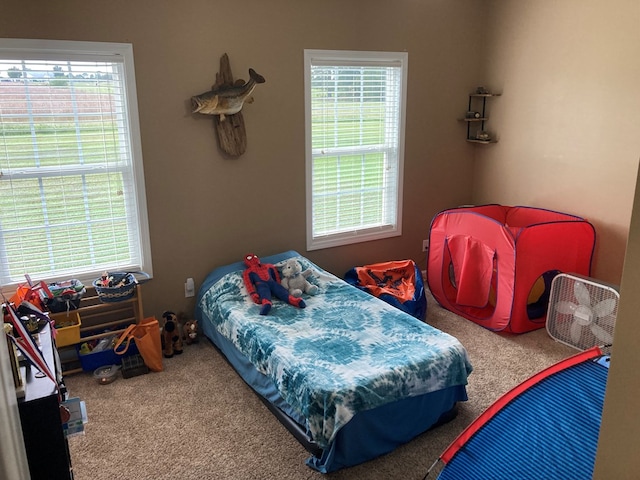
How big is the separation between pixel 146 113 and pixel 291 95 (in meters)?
1.04

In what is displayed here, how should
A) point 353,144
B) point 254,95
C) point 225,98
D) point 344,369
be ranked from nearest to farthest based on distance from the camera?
point 344,369 → point 225,98 → point 254,95 → point 353,144

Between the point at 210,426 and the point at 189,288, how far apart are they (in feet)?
3.95

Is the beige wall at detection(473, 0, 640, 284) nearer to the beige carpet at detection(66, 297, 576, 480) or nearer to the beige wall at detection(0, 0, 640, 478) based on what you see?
the beige wall at detection(0, 0, 640, 478)

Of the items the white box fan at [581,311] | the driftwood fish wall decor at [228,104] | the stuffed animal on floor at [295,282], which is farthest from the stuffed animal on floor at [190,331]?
the white box fan at [581,311]

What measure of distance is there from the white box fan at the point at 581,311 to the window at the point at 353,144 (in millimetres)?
1476

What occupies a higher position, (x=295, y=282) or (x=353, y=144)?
(x=353, y=144)

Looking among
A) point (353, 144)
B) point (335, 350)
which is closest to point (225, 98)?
point (353, 144)

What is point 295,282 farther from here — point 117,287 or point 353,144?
point 353,144

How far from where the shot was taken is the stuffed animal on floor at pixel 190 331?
3.61 m

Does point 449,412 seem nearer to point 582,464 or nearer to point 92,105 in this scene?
point 582,464

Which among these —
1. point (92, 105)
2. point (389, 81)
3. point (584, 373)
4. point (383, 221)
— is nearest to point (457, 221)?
point (383, 221)

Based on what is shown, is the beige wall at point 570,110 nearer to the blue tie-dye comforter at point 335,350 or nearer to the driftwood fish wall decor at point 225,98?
the blue tie-dye comforter at point 335,350

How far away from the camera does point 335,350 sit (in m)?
2.77

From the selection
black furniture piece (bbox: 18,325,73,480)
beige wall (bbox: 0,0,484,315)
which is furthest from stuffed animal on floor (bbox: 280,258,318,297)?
black furniture piece (bbox: 18,325,73,480)
